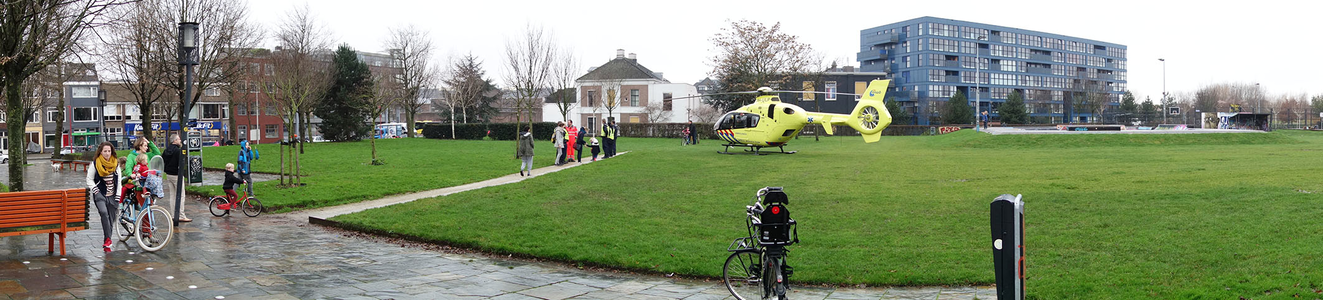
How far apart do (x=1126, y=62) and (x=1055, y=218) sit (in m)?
122

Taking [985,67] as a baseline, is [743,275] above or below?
below

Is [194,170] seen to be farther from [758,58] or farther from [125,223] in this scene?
[758,58]

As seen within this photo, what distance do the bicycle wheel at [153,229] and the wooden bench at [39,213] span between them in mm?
707

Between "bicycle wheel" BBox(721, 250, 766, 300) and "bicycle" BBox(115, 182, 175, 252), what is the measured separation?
722 cm

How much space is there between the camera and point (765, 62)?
172 ft

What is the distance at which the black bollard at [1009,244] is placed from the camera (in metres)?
5.05

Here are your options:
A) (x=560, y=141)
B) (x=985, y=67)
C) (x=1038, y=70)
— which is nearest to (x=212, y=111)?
(x=560, y=141)

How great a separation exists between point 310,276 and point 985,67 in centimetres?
10106

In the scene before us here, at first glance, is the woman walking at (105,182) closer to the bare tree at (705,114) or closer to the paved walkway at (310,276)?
the paved walkway at (310,276)

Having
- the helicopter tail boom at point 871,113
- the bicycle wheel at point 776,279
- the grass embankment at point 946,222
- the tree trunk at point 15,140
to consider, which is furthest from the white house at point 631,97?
the bicycle wheel at point 776,279

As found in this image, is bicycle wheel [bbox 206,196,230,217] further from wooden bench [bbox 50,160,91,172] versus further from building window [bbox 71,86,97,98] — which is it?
building window [bbox 71,86,97,98]

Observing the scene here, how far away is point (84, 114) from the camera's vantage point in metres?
76.8

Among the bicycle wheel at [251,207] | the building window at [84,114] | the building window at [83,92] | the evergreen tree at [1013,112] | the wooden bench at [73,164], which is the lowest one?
the bicycle wheel at [251,207]

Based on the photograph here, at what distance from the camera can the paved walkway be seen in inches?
301
